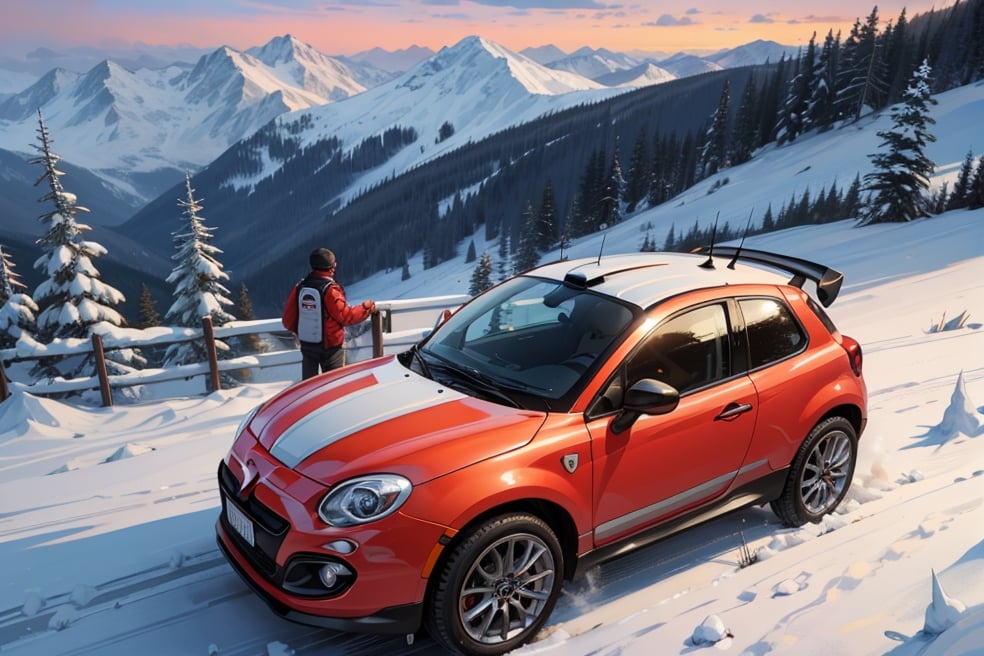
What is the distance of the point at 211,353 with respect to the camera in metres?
9.18

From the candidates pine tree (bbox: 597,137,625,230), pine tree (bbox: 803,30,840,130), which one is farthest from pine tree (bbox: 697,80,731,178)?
pine tree (bbox: 803,30,840,130)

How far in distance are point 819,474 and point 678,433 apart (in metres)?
1.47

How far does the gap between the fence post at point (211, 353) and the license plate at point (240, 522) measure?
5.85m

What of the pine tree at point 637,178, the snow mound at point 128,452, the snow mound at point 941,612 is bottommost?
the snow mound at point 128,452

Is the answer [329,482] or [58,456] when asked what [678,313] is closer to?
[329,482]

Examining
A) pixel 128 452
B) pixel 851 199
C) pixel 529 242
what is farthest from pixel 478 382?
pixel 529 242

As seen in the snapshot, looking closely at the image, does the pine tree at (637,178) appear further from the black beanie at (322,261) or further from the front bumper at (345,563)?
the front bumper at (345,563)

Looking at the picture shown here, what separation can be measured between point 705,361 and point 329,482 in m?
2.30

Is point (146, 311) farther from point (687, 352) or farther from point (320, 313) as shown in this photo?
point (687, 352)

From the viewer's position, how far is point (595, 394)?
11.3 feet

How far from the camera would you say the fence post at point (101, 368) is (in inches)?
345

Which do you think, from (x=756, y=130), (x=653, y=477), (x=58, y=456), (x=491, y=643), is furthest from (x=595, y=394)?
(x=756, y=130)

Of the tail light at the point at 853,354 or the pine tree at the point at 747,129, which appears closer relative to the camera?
the tail light at the point at 853,354

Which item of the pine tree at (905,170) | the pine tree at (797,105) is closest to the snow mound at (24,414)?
the pine tree at (905,170)
